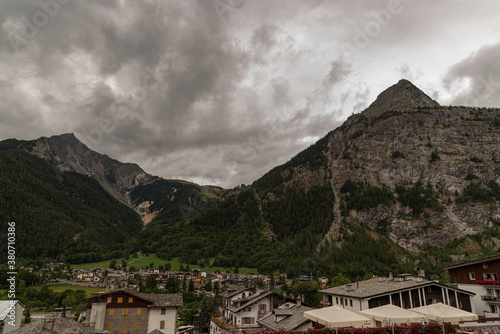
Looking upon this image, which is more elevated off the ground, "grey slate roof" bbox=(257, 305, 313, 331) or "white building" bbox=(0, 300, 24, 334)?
"white building" bbox=(0, 300, 24, 334)

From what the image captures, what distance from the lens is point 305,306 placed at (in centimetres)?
4991

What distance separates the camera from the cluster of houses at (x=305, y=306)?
1689 inches

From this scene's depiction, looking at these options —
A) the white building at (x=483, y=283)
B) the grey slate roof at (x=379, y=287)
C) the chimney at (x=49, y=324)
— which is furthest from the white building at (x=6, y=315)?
the white building at (x=483, y=283)

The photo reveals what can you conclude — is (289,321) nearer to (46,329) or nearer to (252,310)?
(252,310)

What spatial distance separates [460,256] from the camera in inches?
6688

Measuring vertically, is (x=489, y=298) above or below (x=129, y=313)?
above

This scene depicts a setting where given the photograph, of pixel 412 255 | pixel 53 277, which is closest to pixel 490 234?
pixel 412 255

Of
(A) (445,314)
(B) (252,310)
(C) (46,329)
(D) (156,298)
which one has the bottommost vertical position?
(B) (252,310)

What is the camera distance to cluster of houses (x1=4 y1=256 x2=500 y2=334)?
4291 cm

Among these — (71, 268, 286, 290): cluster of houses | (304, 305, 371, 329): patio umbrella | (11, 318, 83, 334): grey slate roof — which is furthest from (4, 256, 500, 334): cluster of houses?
(71, 268, 286, 290): cluster of houses

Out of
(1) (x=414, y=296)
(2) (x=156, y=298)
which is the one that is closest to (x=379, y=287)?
(1) (x=414, y=296)

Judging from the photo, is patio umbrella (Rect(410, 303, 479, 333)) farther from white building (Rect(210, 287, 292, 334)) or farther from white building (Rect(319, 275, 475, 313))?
white building (Rect(210, 287, 292, 334))

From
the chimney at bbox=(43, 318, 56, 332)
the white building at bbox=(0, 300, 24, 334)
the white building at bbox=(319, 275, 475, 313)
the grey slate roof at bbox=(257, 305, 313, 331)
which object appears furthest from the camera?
the white building at bbox=(319, 275, 475, 313)

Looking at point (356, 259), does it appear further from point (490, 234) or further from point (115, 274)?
point (115, 274)
